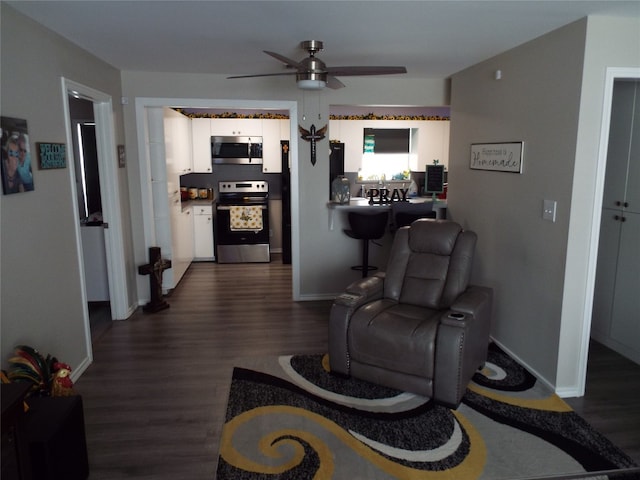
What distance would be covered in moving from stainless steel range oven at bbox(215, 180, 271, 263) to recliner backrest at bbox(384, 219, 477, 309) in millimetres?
3463

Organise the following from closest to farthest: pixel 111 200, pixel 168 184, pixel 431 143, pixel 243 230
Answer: pixel 111 200, pixel 168 184, pixel 243 230, pixel 431 143

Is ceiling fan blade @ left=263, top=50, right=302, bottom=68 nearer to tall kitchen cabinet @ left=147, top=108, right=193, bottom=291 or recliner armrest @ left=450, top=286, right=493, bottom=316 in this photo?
recliner armrest @ left=450, top=286, right=493, bottom=316

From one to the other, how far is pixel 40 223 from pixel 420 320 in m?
2.43

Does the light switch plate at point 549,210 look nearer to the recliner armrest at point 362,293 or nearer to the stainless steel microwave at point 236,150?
the recliner armrest at point 362,293

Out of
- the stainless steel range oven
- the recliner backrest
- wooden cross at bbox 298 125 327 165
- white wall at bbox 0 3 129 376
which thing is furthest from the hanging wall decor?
the stainless steel range oven

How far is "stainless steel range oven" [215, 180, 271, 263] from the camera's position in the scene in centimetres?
672

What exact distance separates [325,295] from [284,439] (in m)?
2.61

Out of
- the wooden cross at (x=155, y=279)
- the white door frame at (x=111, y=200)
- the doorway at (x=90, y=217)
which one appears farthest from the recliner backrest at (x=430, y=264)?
the doorway at (x=90, y=217)

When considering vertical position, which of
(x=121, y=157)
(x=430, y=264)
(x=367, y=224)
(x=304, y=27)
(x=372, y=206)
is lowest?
(x=430, y=264)

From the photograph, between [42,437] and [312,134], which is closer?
[42,437]

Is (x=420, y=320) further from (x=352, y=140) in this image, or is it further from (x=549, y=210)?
(x=352, y=140)

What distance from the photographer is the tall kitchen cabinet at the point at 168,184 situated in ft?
16.4

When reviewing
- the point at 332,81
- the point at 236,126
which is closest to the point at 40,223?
the point at 332,81

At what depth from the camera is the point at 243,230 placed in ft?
22.3
